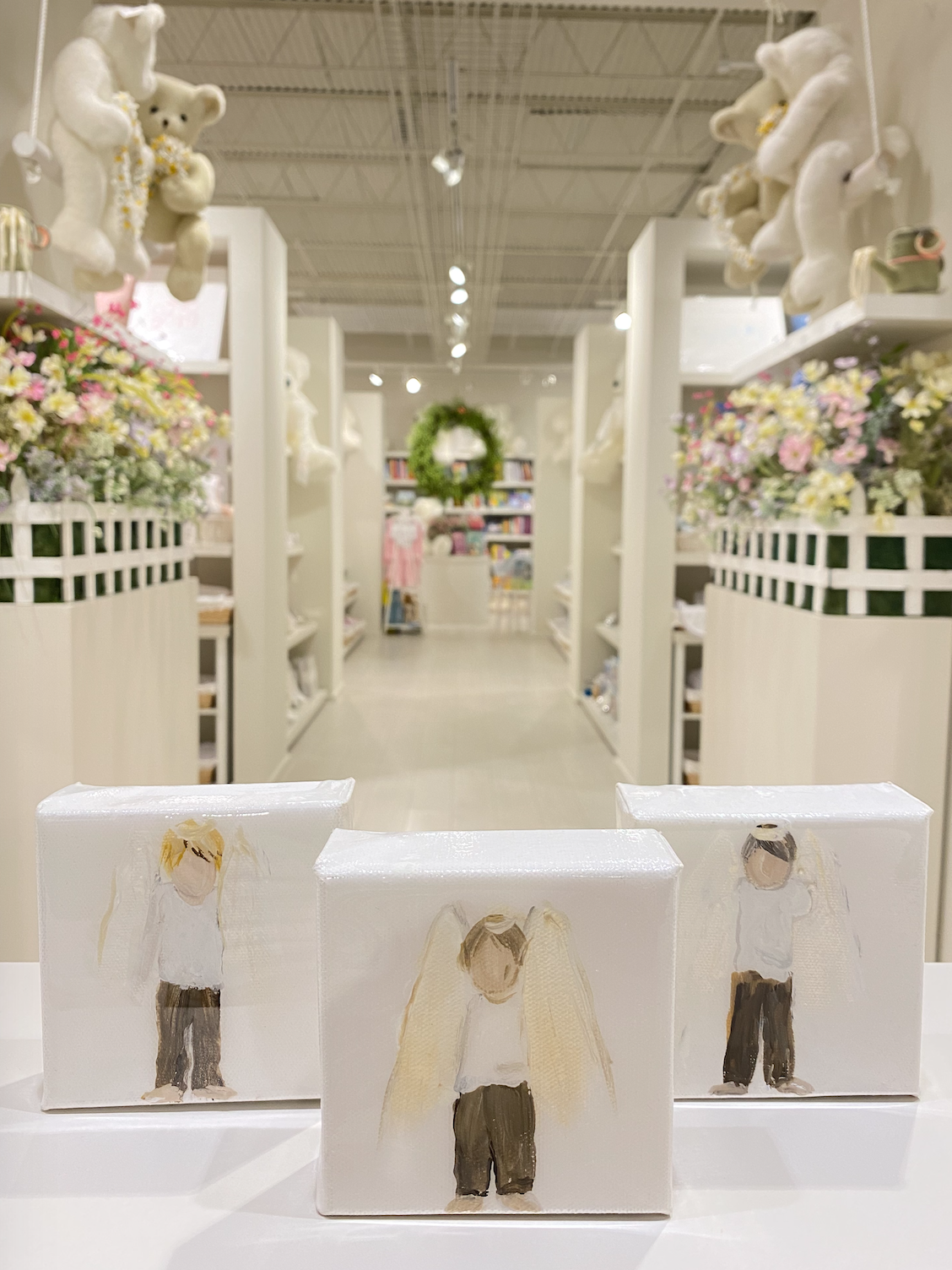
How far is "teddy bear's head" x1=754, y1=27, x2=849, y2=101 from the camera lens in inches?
110

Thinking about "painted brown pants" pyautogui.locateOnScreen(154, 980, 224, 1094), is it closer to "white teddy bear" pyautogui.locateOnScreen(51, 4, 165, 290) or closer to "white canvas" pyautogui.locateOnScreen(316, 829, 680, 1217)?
"white canvas" pyautogui.locateOnScreen(316, 829, 680, 1217)

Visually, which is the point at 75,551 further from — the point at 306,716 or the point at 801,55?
the point at 306,716

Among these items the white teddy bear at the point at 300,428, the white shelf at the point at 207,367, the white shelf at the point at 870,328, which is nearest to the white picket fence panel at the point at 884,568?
the white shelf at the point at 870,328

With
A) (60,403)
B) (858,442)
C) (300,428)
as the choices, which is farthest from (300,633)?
(858,442)

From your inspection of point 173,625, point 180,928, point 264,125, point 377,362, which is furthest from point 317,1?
point 377,362

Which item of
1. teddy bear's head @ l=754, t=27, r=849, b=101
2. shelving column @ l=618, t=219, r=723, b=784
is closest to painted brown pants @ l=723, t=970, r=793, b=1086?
teddy bear's head @ l=754, t=27, r=849, b=101

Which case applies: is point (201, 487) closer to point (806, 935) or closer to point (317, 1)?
point (806, 935)

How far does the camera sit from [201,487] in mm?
3154

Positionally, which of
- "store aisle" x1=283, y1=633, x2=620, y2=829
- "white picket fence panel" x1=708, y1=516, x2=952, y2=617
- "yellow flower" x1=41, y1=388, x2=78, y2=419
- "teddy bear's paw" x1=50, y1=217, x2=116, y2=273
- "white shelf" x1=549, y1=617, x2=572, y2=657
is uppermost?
"teddy bear's paw" x1=50, y1=217, x2=116, y2=273

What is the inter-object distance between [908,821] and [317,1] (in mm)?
5845

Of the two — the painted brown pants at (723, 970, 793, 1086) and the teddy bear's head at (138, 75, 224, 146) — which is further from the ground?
the teddy bear's head at (138, 75, 224, 146)

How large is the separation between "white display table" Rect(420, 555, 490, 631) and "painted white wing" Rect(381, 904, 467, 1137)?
38.4 ft

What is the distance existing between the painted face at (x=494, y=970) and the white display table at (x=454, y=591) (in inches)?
461

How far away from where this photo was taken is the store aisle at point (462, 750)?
4578 millimetres
